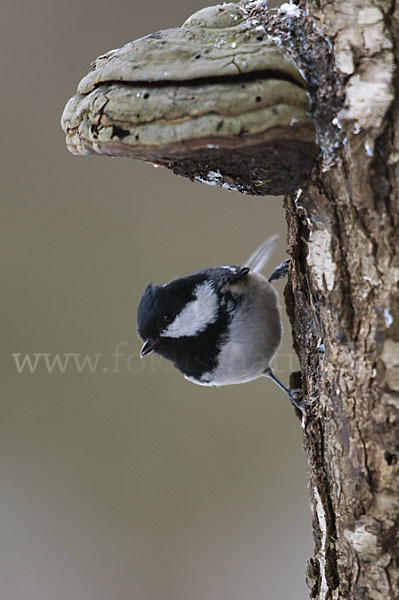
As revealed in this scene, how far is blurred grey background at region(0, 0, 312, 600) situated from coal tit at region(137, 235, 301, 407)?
27.5 inches

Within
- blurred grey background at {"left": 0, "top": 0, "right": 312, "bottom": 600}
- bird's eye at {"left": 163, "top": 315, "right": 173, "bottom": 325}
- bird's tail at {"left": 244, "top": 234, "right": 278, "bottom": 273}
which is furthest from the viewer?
blurred grey background at {"left": 0, "top": 0, "right": 312, "bottom": 600}

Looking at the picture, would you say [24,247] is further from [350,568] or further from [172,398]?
[350,568]

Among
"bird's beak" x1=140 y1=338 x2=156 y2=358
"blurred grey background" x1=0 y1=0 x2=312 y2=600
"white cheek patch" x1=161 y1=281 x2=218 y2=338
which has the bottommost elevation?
"blurred grey background" x1=0 y1=0 x2=312 y2=600

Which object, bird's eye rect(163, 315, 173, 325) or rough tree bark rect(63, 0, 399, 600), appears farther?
bird's eye rect(163, 315, 173, 325)

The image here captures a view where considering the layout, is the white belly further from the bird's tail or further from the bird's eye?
the bird's tail

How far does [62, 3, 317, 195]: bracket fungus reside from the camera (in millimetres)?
796

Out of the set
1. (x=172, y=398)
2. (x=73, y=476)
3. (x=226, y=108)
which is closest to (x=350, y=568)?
(x=226, y=108)

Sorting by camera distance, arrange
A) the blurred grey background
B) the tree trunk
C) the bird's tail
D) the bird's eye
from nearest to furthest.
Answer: the tree trunk, the bird's eye, the bird's tail, the blurred grey background

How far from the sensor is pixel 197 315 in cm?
159

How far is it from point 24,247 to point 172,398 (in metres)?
0.90

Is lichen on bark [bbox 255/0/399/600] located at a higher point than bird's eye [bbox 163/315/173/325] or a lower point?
higher

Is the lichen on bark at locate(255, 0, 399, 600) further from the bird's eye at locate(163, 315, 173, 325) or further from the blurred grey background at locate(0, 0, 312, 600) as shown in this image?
the blurred grey background at locate(0, 0, 312, 600)

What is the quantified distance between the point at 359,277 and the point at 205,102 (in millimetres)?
339

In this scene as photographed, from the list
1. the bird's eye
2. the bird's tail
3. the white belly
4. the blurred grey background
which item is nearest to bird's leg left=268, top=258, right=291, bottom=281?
the bird's tail
